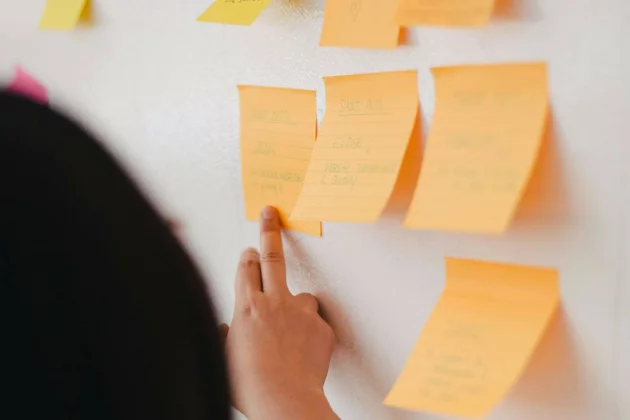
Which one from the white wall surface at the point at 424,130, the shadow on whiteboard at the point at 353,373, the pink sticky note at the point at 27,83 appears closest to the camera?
the white wall surface at the point at 424,130

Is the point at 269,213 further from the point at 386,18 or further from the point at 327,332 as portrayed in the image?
the point at 386,18

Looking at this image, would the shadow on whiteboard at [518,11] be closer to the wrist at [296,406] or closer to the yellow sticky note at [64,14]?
the wrist at [296,406]

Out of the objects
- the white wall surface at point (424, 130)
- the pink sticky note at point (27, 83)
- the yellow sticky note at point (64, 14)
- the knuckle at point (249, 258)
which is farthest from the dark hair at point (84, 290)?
the pink sticky note at point (27, 83)

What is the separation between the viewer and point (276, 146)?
30.4 inches

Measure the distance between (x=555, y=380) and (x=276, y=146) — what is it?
362mm

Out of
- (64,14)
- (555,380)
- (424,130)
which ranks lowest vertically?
(555,380)

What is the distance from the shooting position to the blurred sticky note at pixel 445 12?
0.55 meters

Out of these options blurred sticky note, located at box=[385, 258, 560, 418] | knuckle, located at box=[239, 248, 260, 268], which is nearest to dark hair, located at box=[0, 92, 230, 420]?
blurred sticky note, located at box=[385, 258, 560, 418]

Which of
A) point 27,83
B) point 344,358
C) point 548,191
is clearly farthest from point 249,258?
point 27,83

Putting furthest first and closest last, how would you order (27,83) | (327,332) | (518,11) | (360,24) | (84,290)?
(27,83) < (327,332) < (360,24) < (518,11) < (84,290)

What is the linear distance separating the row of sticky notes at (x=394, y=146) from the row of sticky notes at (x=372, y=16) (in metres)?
0.04

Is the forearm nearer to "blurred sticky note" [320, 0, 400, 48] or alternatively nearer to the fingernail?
the fingernail

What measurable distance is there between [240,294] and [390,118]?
0.92ft

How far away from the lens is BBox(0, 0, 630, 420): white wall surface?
53cm
